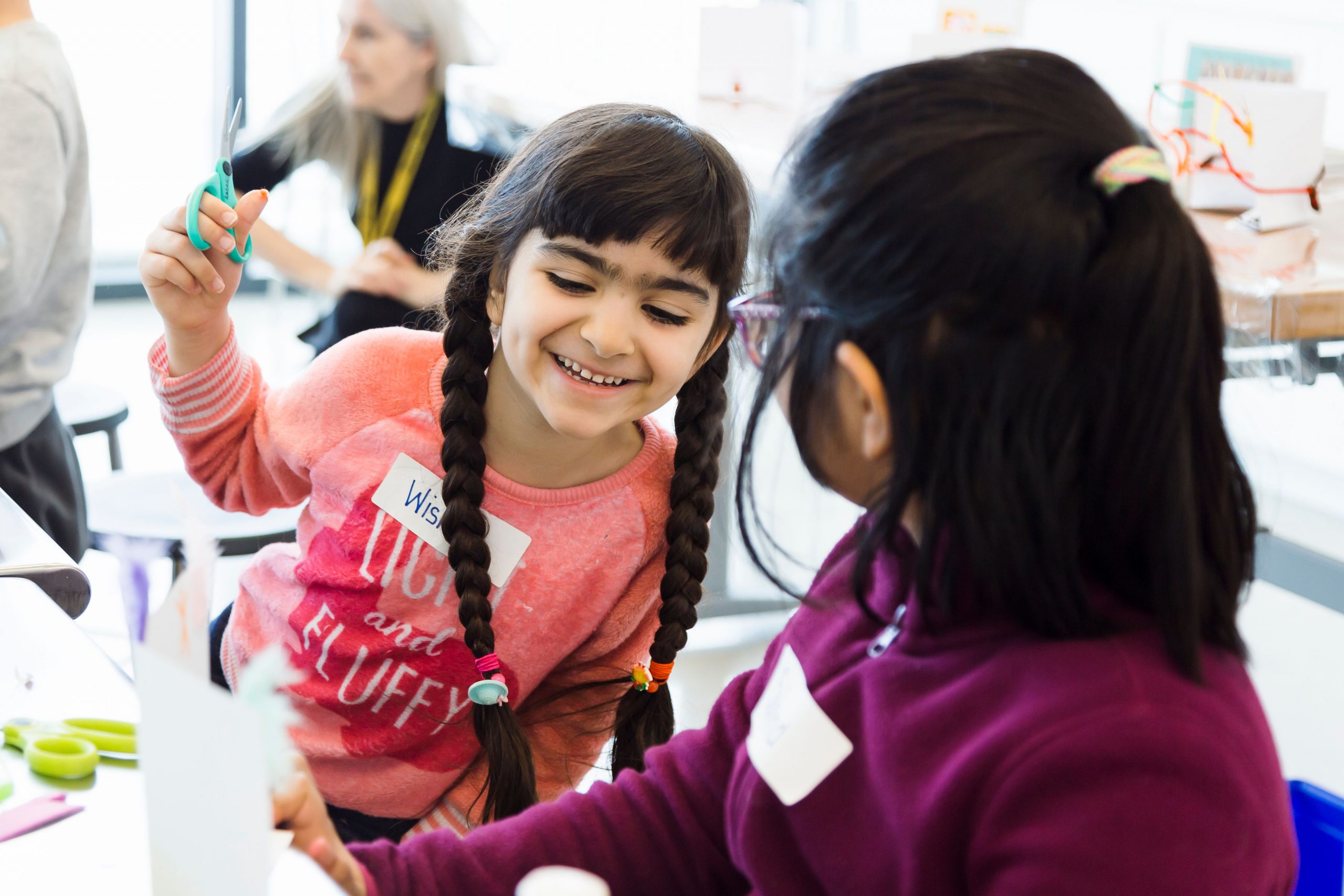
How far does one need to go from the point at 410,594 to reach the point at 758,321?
0.50 meters

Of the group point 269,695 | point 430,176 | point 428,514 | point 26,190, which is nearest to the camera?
point 269,695

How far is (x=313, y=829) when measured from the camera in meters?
0.64

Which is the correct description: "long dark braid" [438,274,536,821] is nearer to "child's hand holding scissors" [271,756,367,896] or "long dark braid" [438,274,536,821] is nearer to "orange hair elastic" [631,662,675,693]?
"orange hair elastic" [631,662,675,693]

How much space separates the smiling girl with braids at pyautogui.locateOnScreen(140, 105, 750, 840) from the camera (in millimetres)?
977

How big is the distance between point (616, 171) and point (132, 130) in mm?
4264

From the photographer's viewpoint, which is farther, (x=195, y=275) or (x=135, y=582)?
(x=195, y=275)

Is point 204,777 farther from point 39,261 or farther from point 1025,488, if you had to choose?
point 39,261

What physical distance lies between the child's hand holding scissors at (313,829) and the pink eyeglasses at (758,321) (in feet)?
1.07

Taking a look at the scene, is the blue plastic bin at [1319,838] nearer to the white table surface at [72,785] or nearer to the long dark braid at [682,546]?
the long dark braid at [682,546]

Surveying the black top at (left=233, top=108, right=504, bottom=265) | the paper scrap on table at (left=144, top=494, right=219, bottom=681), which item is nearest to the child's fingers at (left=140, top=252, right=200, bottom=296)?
the paper scrap on table at (left=144, top=494, right=219, bottom=681)

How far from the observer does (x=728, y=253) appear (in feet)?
3.15

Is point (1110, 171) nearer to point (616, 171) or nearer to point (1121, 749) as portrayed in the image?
point (1121, 749)

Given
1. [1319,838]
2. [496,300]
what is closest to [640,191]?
[496,300]

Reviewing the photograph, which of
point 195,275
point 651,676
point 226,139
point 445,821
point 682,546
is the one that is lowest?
point 445,821
